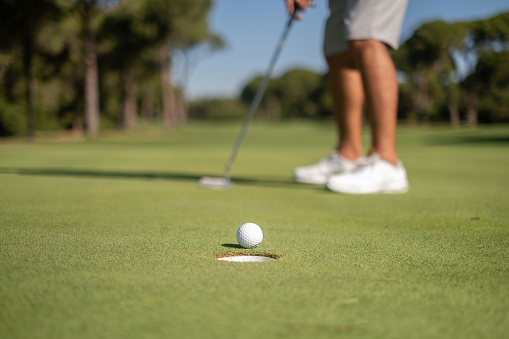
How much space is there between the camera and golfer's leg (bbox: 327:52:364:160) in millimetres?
5188

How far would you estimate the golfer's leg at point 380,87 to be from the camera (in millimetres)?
4453

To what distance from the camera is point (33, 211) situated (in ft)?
11.0

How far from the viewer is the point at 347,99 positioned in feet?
17.1

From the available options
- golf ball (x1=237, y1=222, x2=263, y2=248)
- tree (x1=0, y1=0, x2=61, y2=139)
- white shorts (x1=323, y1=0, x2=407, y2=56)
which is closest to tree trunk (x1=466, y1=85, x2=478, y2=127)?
white shorts (x1=323, y1=0, x2=407, y2=56)

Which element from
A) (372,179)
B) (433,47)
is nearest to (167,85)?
(433,47)

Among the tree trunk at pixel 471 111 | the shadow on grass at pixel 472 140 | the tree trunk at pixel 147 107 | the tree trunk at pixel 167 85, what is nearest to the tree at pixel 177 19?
the tree trunk at pixel 167 85

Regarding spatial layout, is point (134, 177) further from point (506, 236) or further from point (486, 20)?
point (486, 20)

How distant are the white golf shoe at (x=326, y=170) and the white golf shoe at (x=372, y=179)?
682mm

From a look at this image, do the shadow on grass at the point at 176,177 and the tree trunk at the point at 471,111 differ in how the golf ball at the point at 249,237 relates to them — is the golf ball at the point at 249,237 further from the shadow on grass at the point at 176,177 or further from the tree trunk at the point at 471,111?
the tree trunk at the point at 471,111

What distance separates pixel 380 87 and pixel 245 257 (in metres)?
2.78

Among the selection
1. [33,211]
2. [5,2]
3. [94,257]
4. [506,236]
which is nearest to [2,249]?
[94,257]

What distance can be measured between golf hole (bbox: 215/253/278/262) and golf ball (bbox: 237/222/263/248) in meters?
0.08

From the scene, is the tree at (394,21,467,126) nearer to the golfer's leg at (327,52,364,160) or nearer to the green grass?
the golfer's leg at (327,52,364,160)

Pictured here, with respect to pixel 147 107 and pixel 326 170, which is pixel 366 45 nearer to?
pixel 326 170
